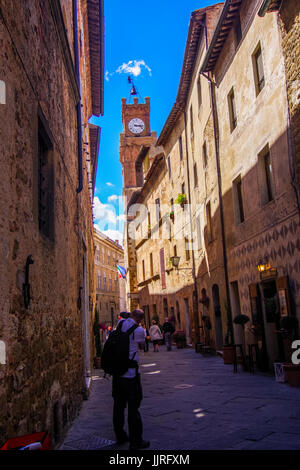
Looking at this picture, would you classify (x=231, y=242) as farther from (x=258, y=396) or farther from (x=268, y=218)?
(x=258, y=396)

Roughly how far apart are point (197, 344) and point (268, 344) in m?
7.46

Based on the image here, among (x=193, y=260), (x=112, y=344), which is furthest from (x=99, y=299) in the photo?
(x=112, y=344)

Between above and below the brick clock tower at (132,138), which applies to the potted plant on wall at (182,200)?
below

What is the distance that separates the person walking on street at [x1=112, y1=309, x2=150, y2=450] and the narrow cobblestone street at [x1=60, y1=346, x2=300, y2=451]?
0.58 feet

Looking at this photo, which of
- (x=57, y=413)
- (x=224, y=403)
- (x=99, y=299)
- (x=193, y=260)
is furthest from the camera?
(x=99, y=299)

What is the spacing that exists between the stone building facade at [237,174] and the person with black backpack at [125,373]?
186 inches

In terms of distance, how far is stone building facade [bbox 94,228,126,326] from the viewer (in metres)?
50.0

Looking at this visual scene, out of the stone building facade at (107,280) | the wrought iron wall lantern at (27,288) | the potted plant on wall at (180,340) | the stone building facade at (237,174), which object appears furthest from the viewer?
the stone building facade at (107,280)

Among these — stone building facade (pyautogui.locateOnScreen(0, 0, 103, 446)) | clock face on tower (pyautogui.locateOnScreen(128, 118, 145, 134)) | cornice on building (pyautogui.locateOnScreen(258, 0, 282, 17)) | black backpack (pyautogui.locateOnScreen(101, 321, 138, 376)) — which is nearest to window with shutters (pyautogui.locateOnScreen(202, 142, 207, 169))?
cornice on building (pyautogui.locateOnScreen(258, 0, 282, 17))

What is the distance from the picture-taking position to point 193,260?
65.6ft

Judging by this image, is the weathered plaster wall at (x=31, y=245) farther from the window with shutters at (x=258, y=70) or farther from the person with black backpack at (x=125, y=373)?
the window with shutters at (x=258, y=70)

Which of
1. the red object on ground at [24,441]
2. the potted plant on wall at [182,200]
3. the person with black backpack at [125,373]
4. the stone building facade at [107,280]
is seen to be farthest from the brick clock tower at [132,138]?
the red object on ground at [24,441]

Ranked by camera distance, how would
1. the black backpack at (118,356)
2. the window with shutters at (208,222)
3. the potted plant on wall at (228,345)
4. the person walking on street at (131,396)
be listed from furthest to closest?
1. the window with shutters at (208,222)
2. the potted plant on wall at (228,345)
3. the black backpack at (118,356)
4. the person walking on street at (131,396)

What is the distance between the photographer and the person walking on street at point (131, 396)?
512cm
